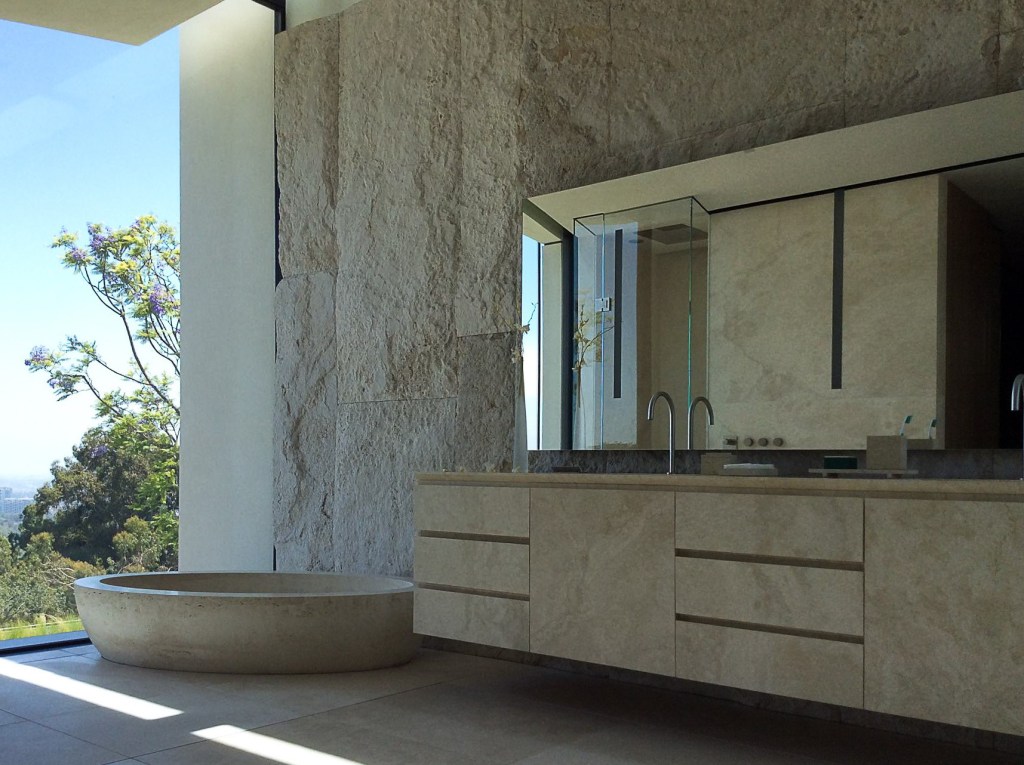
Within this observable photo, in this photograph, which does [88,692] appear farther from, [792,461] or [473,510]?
[792,461]

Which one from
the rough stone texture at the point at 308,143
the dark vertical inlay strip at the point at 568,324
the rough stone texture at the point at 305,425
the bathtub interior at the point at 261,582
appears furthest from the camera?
the rough stone texture at the point at 308,143

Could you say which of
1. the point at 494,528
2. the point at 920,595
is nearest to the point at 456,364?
the point at 494,528

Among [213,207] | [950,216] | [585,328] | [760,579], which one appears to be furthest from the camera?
[213,207]

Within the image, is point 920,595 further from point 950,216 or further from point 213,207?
point 213,207

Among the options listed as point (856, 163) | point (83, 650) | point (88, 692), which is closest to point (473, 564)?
point (88, 692)

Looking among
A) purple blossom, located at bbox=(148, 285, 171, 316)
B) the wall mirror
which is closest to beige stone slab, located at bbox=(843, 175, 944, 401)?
the wall mirror

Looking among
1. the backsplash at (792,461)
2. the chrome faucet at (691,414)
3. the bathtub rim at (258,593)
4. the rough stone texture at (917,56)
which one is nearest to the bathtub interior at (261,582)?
the bathtub rim at (258,593)

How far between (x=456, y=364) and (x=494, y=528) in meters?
1.29

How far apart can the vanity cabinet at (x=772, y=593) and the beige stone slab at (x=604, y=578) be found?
0.06 metres

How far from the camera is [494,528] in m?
3.15

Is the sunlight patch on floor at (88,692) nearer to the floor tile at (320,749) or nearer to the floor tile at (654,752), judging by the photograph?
the floor tile at (320,749)

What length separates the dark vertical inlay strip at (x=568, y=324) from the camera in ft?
12.4

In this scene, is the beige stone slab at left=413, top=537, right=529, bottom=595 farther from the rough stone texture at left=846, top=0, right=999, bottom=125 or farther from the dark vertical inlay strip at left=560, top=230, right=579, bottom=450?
the rough stone texture at left=846, top=0, right=999, bottom=125

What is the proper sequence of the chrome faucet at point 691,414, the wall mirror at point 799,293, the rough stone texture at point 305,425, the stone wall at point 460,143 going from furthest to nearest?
the rough stone texture at point 305,425, the chrome faucet at point 691,414, the stone wall at point 460,143, the wall mirror at point 799,293
